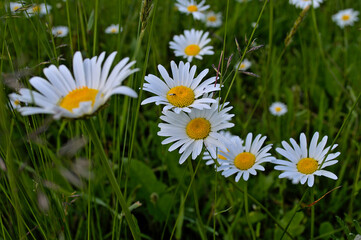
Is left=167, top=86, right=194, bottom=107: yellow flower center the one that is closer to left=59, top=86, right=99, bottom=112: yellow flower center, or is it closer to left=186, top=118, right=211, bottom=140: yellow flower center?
left=186, top=118, right=211, bottom=140: yellow flower center

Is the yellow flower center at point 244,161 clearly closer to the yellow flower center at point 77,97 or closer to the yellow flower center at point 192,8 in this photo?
the yellow flower center at point 77,97

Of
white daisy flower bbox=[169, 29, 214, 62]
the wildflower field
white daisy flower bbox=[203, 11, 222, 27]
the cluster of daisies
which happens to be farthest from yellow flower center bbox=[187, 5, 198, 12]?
the cluster of daisies

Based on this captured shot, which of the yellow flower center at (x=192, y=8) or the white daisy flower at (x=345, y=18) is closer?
the yellow flower center at (x=192, y=8)

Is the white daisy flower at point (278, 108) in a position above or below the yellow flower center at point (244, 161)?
below

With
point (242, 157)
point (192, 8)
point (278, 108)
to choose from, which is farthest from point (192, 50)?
point (242, 157)

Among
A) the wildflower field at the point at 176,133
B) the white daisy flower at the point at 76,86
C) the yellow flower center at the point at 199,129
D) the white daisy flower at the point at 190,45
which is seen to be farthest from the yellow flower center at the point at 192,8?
the white daisy flower at the point at 76,86

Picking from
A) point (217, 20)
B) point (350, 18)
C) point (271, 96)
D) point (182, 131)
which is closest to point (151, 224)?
point (182, 131)

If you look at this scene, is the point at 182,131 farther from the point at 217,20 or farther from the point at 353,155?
the point at 217,20
